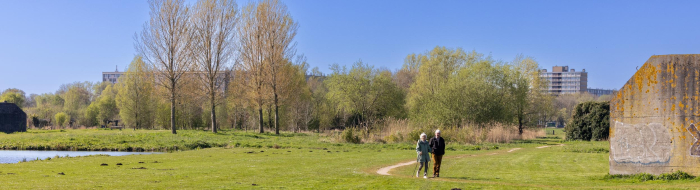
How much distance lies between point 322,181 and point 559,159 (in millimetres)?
14618

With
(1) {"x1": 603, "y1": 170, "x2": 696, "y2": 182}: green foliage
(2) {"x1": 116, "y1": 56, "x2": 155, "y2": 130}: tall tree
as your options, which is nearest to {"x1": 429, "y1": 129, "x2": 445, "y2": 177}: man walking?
(1) {"x1": 603, "y1": 170, "x2": 696, "y2": 182}: green foliage

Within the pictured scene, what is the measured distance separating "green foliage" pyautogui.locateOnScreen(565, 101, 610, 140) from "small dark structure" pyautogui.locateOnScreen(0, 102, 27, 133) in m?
57.3

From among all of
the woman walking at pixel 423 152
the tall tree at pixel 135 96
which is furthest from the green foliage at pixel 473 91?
the tall tree at pixel 135 96

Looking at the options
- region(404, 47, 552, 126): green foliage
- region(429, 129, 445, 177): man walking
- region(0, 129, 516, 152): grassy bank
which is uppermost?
region(404, 47, 552, 126): green foliage

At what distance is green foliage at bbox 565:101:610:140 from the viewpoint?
44.5 meters

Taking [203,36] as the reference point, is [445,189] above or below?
below

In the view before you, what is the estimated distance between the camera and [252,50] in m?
53.2

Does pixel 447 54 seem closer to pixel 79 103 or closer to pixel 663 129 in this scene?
pixel 663 129

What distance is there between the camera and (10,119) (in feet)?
191

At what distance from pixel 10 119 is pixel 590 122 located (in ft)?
194

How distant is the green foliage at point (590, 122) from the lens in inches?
1751

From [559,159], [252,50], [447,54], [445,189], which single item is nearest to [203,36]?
[252,50]

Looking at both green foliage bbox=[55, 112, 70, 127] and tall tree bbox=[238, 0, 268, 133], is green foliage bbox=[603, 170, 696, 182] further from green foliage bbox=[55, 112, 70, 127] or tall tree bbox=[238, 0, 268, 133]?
green foliage bbox=[55, 112, 70, 127]

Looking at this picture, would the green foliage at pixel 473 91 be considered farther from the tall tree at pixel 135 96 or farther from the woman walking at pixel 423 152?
the tall tree at pixel 135 96
